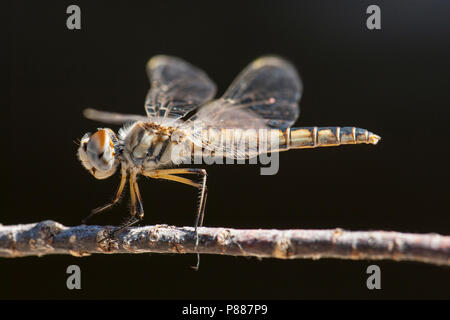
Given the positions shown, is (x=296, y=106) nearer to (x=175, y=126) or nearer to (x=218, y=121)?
(x=218, y=121)

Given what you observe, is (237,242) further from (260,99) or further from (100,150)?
(260,99)

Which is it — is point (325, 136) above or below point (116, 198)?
above

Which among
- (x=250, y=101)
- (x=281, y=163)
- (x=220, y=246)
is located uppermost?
(x=250, y=101)

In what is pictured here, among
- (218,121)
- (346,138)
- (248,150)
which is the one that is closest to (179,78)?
(218,121)

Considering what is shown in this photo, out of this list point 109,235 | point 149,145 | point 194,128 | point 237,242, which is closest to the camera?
point 237,242

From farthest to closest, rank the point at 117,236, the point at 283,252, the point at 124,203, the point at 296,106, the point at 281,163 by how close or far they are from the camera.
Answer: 1. the point at 281,163
2. the point at 296,106
3. the point at 124,203
4. the point at 117,236
5. the point at 283,252

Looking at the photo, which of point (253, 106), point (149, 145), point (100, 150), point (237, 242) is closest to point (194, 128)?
point (149, 145)

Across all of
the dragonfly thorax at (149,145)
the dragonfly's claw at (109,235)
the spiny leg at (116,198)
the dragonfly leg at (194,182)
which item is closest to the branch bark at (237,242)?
the dragonfly's claw at (109,235)
